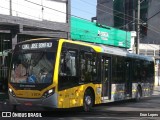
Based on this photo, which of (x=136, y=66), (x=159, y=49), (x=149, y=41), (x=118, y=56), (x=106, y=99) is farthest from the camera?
(x=149, y=41)

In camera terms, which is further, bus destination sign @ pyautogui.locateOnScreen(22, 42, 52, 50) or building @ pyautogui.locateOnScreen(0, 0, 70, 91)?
building @ pyautogui.locateOnScreen(0, 0, 70, 91)

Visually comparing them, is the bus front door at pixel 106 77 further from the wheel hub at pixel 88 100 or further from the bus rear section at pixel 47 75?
the bus rear section at pixel 47 75

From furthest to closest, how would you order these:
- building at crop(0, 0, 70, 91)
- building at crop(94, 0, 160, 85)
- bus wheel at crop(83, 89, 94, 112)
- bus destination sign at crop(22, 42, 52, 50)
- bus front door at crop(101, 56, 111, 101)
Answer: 1. building at crop(94, 0, 160, 85)
2. building at crop(0, 0, 70, 91)
3. bus front door at crop(101, 56, 111, 101)
4. bus wheel at crop(83, 89, 94, 112)
5. bus destination sign at crop(22, 42, 52, 50)

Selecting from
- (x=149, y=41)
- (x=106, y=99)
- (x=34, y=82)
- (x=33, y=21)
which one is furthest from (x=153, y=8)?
(x=34, y=82)

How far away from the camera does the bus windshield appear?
46.0 feet

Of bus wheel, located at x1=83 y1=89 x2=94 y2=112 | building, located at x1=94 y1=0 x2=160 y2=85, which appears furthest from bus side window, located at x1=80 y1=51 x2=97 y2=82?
building, located at x1=94 y1=0 x2=160 y2=85

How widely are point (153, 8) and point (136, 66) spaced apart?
47178mm

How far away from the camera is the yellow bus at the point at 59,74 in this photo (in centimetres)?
1385

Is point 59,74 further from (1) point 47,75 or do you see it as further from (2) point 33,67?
(2) point 33,67

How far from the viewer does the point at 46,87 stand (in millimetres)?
13750

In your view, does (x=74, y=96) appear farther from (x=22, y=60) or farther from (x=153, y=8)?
(x=153, y=8)

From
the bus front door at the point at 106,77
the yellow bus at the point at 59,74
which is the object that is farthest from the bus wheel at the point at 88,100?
the bus front door at the point at 106,77

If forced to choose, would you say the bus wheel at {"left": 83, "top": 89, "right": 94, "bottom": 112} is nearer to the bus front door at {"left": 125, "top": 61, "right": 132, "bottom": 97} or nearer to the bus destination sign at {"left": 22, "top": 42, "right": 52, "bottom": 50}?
the bus destination sign at {"left": 22, "top": 42, "right": 52, "bottom": 50}

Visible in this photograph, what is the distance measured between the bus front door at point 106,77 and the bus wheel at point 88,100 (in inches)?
54.2
